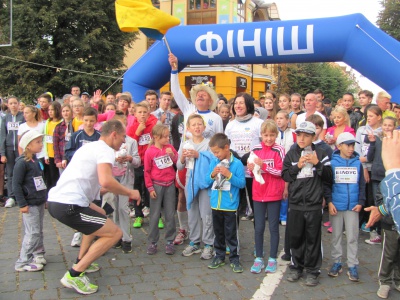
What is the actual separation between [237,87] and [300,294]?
21.9m

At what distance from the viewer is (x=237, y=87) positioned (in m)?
25.1

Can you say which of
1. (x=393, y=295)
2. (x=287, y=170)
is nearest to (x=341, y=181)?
(x=287, y=170)

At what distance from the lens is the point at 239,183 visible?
14.5 feet

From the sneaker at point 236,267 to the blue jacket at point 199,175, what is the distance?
0.92 meters

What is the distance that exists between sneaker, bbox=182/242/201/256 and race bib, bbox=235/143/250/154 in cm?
142

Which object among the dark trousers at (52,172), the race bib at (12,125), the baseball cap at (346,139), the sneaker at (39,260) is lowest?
the sneaker at (39,260)

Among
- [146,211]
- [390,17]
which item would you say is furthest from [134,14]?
[390,17]

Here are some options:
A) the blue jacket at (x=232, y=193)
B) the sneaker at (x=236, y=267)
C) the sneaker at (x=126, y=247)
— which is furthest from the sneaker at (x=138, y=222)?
the sneaker at (x=236, y=267)

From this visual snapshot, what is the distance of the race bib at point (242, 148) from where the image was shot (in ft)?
17.6

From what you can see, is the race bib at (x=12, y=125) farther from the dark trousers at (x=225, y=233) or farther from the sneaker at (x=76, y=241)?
the dark trousers at (x=225, y=233)

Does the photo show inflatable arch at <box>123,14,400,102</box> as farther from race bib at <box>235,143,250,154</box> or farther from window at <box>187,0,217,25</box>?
window at <box>187,0,217,25</box>

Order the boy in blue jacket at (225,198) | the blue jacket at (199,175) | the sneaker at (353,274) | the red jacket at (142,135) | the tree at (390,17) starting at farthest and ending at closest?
1. the tree at (390,17)
2. the red jacket at (142,135)
3. the blue jacket at (199,175)
4. the boy in blue jacket at (225,198)
5. the sneaker at (353,274)

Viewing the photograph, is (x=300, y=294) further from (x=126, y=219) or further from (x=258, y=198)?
(x=126, y=219)

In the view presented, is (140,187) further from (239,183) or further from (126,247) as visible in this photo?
(239,183)
